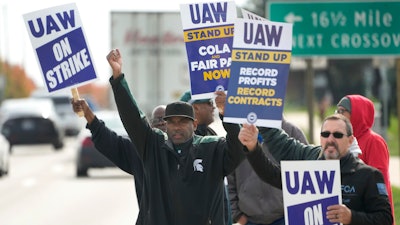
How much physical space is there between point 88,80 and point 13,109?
3313 centimetres

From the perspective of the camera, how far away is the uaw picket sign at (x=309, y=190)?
264 inches

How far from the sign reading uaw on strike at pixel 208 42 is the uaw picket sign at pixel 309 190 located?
1484 mm

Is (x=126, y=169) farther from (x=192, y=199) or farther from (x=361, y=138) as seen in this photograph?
(x=361, y=138)

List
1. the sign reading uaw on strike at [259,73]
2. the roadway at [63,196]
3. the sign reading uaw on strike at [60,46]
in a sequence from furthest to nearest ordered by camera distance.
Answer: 1. the roadway at [63,196]
2. the sign reading uaw on strike at [60,46]
3. the sign reading uaw on strike at [259,73]

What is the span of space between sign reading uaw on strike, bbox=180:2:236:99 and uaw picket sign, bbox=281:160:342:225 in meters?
1.48

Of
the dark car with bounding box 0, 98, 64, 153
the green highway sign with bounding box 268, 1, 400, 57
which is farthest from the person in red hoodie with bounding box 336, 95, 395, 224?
the dark car with bounding box 0, 98, 64, 153

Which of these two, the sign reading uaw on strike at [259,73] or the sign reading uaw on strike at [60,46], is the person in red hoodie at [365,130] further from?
the sign reading uaw on strike at [60,46]

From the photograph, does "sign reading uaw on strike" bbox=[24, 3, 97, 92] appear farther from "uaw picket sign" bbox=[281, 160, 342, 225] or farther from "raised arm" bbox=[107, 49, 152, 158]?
"uaw picket sign" bbox=[281, 160, 342, 225]

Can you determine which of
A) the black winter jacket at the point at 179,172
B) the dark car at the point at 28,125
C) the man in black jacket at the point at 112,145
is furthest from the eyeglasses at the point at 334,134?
the dark car at the point at 28,125

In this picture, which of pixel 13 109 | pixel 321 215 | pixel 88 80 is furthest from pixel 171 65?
pixel 321 215

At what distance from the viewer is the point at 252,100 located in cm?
703

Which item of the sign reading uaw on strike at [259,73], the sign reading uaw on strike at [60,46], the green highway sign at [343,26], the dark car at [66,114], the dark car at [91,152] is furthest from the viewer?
the dark car at [66,114]

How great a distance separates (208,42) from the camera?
27.5 feet

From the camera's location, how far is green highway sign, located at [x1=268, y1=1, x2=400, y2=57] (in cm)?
1953
